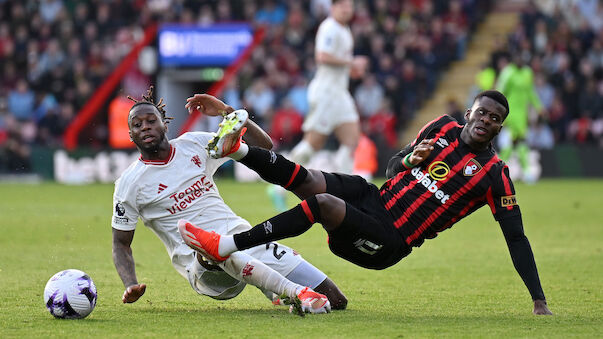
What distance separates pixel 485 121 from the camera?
256 inches

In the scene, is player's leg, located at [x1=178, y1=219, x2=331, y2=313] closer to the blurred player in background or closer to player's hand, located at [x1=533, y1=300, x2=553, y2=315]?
player's hand, located at [x1=533, y1=300, x2=553, y2=315]

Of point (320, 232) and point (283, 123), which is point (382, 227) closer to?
point (320, 232)

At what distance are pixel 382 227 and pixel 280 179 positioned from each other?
0.77m

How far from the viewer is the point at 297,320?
19.7 ft

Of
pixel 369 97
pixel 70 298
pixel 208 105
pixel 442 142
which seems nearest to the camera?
pixel 70 298

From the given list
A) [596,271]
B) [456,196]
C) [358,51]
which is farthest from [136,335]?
[358,51]

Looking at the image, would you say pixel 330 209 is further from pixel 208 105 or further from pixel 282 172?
pixel 208 105

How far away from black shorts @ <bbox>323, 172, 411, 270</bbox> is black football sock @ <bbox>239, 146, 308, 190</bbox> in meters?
0.24

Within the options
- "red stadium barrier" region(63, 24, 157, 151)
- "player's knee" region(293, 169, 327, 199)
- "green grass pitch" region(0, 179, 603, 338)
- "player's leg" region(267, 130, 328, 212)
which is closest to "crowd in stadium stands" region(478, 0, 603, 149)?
"green grass pitch" region(0, 179, 603, 338)

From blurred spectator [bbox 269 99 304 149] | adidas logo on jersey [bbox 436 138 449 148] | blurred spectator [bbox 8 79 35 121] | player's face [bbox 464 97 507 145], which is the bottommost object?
blurred spectator [bbox 8 79 35 121]

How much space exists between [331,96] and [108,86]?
13119mm

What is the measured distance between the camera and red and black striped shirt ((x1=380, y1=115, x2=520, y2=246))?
6453 millimetres

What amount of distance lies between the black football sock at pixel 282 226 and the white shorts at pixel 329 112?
7.64 metres

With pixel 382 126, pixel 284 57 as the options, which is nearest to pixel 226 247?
pixel 382 126
